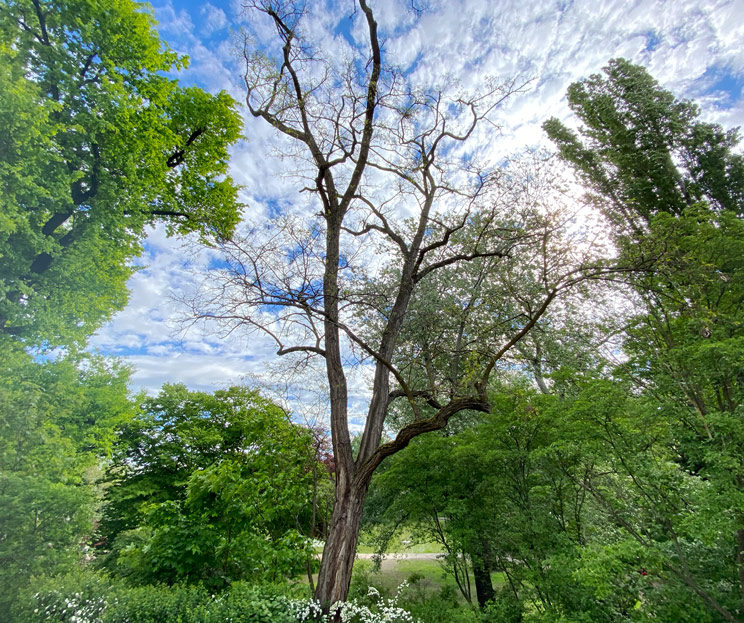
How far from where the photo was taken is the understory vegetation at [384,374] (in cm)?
375

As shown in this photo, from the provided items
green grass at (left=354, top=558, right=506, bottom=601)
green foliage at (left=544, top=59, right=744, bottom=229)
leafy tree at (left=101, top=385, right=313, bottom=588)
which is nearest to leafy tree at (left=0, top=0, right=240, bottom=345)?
leafy tree at (left=101, top=385, right=313, bottom=588)

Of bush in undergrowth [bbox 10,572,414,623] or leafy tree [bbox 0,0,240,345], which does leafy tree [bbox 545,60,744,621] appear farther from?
leafy tree [bbox 0,0,240,345]

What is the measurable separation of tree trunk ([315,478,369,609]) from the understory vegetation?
4cm

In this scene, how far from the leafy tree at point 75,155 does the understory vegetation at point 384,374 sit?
39mm

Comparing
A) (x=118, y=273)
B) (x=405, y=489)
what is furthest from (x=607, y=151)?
(x=118, y=273)

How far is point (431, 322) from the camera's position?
21.7 ft

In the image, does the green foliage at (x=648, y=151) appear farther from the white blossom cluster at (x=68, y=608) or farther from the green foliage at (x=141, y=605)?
the white blossom cluster at (x=68, y=608)

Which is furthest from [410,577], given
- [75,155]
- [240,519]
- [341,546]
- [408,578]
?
[75,155]

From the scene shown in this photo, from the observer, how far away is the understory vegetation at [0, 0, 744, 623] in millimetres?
3750

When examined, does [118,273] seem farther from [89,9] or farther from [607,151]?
[607,151]

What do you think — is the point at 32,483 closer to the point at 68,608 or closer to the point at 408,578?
the point at 68,608

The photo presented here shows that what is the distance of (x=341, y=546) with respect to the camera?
4336mm

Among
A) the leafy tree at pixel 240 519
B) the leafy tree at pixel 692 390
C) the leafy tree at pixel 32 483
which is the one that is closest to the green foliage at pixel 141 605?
the leafy tree at pixel 32 483

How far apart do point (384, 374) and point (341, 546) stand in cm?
260
